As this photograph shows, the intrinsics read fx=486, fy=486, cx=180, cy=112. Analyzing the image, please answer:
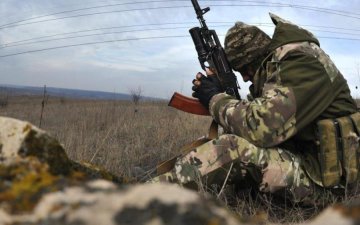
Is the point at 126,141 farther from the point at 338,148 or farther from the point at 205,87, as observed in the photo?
the point at 338,148

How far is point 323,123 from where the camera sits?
297cm

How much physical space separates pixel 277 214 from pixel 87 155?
1984 millimetres

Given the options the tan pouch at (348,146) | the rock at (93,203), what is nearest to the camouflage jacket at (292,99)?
the tan pouch at (348,146)

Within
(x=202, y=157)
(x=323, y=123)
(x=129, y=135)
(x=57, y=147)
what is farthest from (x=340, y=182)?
(x=129, y=135)

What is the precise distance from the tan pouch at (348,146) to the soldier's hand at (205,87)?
0.87 meters

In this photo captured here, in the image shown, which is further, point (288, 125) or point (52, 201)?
point (288, 125)

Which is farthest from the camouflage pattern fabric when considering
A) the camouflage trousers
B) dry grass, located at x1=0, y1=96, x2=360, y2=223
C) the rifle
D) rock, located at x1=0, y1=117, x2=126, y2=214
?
rock, located at x1=0, y1=117, x2=126, y2=214

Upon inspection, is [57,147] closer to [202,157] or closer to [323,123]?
[202,157]

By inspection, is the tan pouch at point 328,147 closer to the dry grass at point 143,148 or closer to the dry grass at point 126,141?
the dry grass at point 143,148

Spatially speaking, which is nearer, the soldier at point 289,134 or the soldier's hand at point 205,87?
the soldier at point 289,134

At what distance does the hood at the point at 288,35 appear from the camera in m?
3.12

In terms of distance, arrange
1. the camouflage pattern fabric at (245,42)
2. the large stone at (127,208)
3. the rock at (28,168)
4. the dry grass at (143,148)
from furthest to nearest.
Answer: the camouflage pattern fabric at (245,42)
the dry grass at (143,148)
the rock at (28,168)
the large stone at (127,208)

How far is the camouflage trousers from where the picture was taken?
9.80 feet

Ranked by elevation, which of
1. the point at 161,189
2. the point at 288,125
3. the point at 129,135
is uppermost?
the point at 161,189
